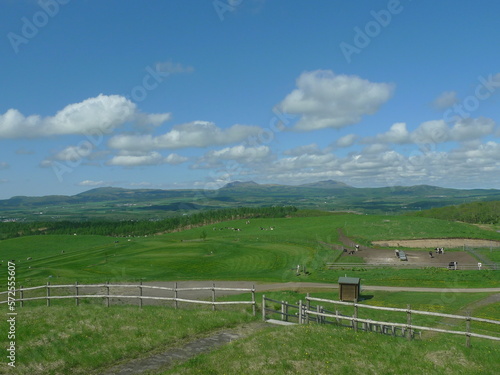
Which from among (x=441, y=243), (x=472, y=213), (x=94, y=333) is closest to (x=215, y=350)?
(x=94, y=333)

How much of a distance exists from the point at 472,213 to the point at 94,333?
7330 inches

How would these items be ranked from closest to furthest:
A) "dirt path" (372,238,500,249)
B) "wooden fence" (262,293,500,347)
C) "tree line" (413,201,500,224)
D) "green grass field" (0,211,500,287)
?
"wooden fence" (262,293,500,347) → "green grass field" (0,211,500,287) → "dirt path" (372,238,500,249) → "tree line" (413,201,500,224)

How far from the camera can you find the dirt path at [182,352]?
15.5 m

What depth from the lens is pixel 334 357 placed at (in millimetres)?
15312

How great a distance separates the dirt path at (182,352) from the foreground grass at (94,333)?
0.77 metres

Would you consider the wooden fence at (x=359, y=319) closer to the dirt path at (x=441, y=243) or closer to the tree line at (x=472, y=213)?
the dirt path at (x=441, y=243)

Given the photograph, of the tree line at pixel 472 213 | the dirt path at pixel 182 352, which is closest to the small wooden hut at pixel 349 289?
the dirt path at pixel 182 352

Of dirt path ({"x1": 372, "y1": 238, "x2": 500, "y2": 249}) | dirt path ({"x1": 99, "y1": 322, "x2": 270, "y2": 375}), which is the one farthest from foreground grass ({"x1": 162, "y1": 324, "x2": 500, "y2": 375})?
dirt path ({"x1": 372, "y1": 238, "x2": 500, "y2": 249})

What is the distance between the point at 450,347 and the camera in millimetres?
16609

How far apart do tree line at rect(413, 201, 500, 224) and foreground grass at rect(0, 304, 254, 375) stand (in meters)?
171

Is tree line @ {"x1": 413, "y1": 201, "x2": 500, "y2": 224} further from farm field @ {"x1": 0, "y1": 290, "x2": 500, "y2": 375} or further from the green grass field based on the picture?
farm field @ {"x1": 0, "y1": 290, "x2": 500, "y2": 375}

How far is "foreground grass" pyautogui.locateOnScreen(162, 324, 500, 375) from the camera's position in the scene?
14422mm

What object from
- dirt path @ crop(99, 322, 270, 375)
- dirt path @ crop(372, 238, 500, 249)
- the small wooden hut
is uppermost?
dirt path @ crop(99, 322, 270, 375)

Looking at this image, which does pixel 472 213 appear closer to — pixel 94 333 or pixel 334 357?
pixel 334 357
